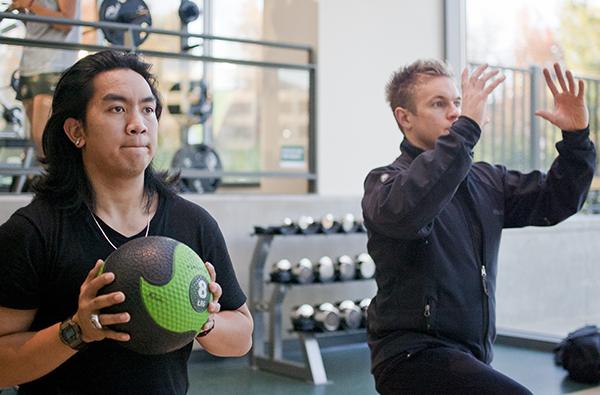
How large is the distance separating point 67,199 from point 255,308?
3.22 metres

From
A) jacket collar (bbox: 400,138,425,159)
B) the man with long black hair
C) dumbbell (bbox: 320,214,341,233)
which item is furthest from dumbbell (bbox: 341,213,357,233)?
the man with long black hair

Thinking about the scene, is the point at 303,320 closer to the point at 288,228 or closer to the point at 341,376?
the point at 341,376

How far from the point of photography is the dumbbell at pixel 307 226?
16.2 feet

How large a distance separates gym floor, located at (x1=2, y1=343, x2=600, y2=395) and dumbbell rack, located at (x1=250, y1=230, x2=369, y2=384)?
58 mm

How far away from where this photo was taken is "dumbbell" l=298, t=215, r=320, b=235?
16.2 feet

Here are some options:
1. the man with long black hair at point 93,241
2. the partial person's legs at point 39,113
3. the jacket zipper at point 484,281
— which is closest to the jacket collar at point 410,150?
the jacket zipper at point 484,281

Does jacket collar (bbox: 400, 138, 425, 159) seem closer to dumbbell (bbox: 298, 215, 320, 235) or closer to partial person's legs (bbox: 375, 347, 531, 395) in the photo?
partial person's legs (bbox: 375, 347, 531, 395)

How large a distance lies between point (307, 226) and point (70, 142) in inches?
125

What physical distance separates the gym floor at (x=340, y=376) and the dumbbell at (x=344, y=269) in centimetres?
49

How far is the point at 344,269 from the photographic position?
4930 mm

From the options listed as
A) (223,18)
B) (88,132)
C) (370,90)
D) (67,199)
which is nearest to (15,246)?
(67,199)

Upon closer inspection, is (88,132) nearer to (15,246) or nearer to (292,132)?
(15,246)

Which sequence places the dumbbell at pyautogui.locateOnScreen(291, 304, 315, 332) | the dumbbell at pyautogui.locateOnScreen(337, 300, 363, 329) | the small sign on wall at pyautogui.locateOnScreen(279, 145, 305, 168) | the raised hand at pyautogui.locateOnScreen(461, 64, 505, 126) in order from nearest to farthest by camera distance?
the raised hand at pyautogui.locateOnScreen(461, 64, 505, 126) < the dumbbell at pyautogui.locateOnScreen(291, 304, 315, 332) < the dumbbell at pyautogui.locateOnScreen(337, 300, 363, 329) < the small sign on wall at pyautogui.locateOnScreen(279, 145, 305, 168)

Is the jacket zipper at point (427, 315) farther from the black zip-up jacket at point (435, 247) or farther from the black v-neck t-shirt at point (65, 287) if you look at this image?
the black v-neck t-shirt at point (65, 287)
